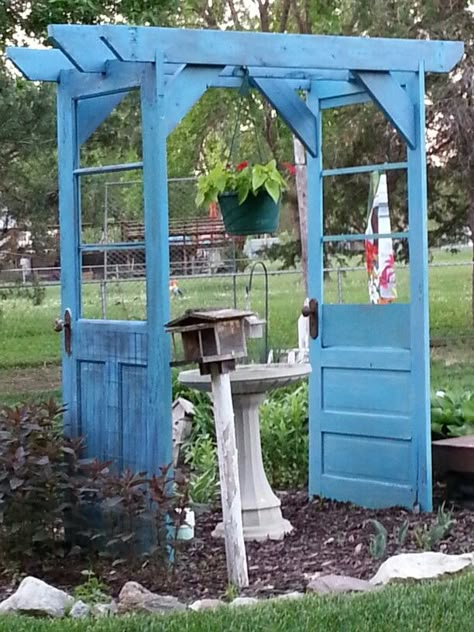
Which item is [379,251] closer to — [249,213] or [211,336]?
[249,213]

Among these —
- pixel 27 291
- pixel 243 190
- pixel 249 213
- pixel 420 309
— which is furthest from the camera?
pixel 27 291

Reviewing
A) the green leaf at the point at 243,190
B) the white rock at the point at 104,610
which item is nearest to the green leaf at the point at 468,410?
the green leaf at the point at 243,190

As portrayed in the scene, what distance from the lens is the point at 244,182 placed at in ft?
19.5

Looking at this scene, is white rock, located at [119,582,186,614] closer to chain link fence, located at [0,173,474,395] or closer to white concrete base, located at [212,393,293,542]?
white concrete base, located at [212,393,293,542]

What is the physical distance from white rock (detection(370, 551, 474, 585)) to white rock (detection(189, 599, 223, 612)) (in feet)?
2.17

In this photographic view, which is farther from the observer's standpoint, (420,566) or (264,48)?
(264,48)

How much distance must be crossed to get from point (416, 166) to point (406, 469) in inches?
66.5

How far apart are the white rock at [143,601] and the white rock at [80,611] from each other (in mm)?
139

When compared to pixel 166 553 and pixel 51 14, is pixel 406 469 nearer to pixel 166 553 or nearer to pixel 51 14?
pixel 166 553

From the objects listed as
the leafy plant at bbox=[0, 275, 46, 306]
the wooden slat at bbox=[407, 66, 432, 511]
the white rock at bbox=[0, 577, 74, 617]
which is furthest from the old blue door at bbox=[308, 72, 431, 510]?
the leafy plant at bbox=[0, 275, 46, 306]

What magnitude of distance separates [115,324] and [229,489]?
102 cm

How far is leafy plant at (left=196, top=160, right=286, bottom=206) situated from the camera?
5.89m

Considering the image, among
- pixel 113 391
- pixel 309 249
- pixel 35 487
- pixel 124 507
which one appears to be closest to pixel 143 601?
pixel 124 507

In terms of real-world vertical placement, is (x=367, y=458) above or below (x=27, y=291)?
below
